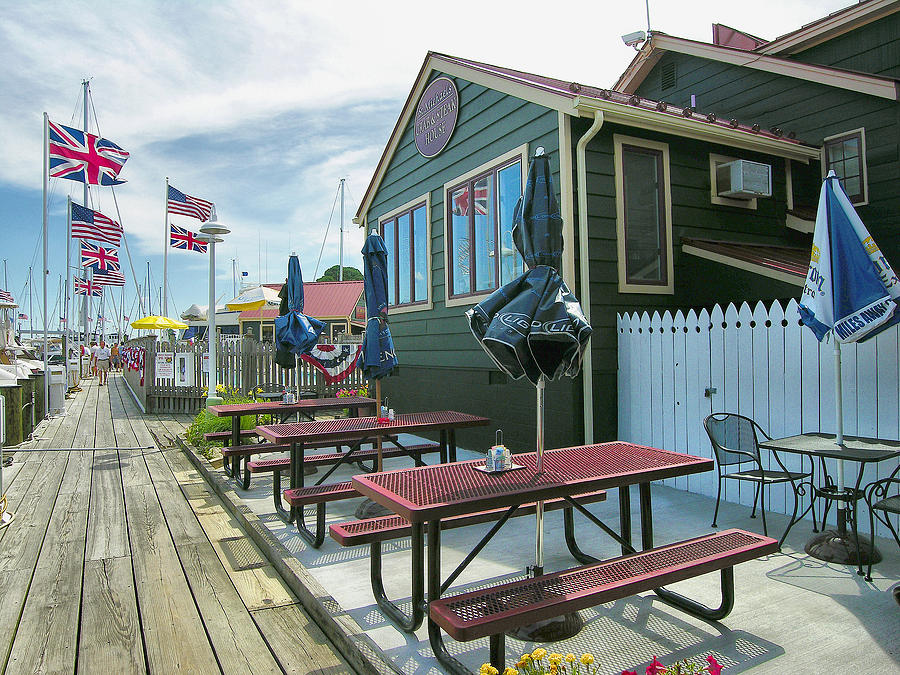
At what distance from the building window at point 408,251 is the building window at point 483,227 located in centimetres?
79

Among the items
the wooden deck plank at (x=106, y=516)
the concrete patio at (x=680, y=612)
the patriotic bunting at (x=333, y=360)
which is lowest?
the wooden deck plank at (x=106, y=516)

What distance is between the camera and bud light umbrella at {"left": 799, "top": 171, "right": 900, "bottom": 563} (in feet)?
12.2

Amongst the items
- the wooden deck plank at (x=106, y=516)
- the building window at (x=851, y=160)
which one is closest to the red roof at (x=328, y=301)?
the wooden deck plank at (x=106, y=516)

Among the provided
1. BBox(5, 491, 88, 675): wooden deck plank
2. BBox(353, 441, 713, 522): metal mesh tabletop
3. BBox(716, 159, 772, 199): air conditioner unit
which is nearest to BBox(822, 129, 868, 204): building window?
BBox(716, 159, 772, 199): air conditioner unit

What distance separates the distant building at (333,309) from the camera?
29.6 metres

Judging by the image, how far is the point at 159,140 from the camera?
669 inches

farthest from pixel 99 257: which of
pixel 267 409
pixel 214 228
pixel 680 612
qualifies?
pixel 680 612

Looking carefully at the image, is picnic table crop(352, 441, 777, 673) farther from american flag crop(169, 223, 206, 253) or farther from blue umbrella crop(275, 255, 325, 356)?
american flag crop(169, 223, 206, 253)

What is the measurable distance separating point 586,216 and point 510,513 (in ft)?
12.6

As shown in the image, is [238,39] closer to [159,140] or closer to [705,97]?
[705,97]

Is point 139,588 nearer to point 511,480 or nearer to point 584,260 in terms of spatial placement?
point 511,480

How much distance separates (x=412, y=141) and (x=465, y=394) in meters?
4.22

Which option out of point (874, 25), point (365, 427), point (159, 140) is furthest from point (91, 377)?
point (874, 25)

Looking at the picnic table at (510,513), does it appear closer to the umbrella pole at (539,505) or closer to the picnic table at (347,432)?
the umbrella pole at (539,505)
